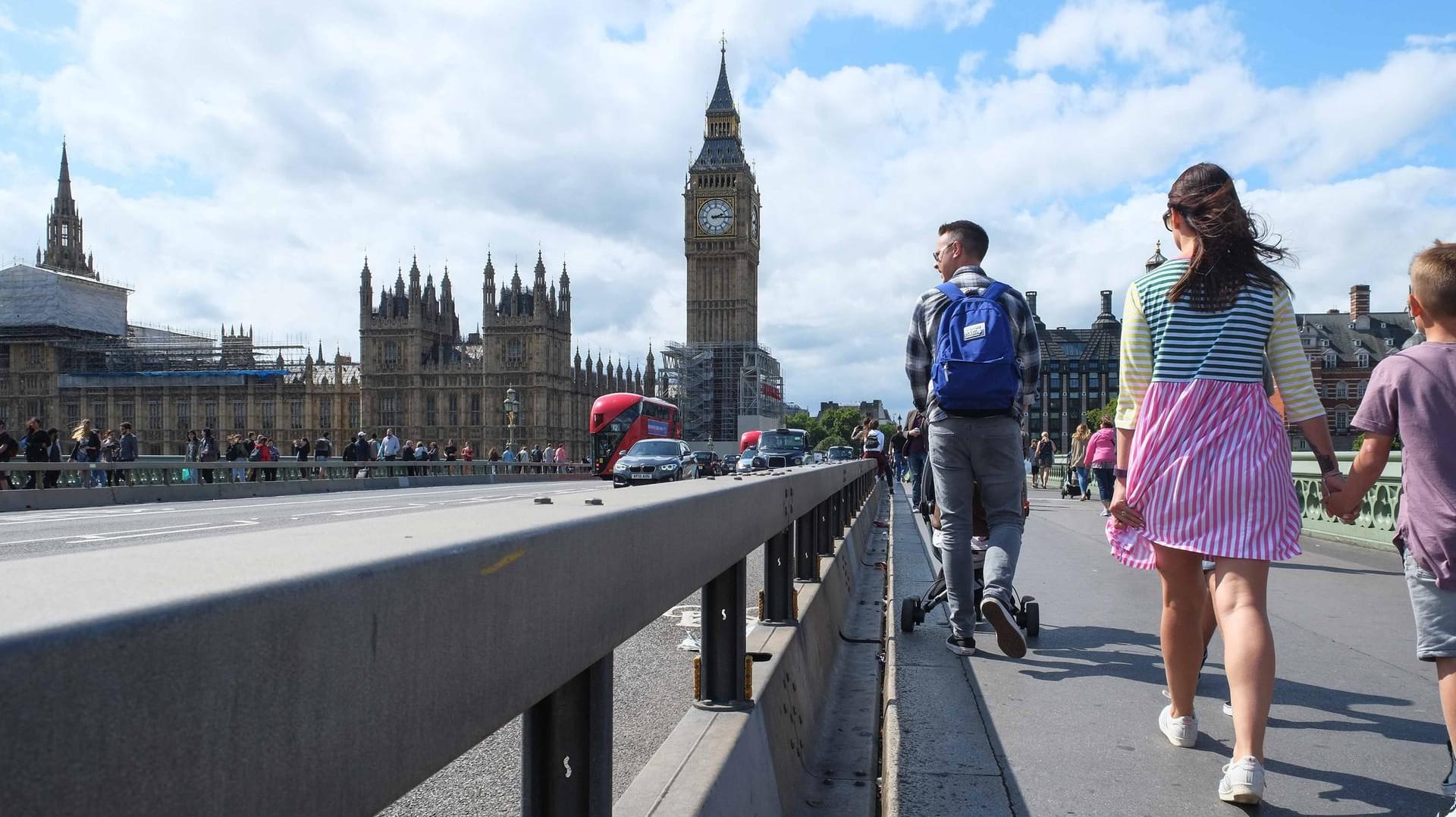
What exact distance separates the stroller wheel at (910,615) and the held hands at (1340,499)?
2.74 m

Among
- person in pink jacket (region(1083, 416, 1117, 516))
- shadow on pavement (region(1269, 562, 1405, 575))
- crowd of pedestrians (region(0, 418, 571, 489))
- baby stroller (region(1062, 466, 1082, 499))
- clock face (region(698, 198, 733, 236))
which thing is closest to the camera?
shadow on pavement (region(1269, 562, 1405, 575))

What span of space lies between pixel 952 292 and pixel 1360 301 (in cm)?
12001

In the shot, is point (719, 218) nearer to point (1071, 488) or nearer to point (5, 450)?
point (1071, 488)

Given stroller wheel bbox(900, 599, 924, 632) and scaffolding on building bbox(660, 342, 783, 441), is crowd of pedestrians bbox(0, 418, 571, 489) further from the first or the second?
scaffolding on building bbox(660, 342, 783, 441)

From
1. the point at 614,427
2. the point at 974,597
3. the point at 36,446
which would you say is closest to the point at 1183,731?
the point at 974,597

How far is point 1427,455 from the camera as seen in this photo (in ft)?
11.7

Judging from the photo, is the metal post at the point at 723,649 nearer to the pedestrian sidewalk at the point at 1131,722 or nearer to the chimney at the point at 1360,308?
the pedestrian sidewalk at the point at 1131,722

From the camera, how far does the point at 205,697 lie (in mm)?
860

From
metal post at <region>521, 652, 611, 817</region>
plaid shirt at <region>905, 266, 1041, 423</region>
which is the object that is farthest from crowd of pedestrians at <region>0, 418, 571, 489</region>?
metal post at <region>521, 652, 611, 817</region>

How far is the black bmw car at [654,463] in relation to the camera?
107 feet

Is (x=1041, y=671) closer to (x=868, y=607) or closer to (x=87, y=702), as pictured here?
(x=868, y=607)

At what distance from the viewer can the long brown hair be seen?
3.96 meters

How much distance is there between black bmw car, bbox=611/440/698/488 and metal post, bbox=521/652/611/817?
1139 inches

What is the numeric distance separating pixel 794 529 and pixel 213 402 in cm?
10959
